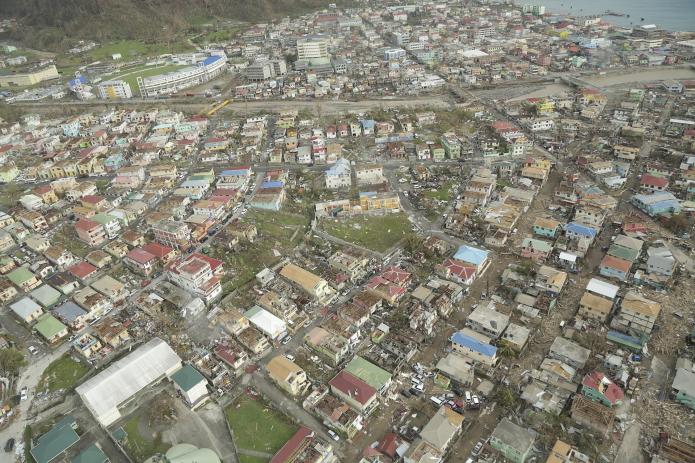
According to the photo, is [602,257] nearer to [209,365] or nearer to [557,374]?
[557,374]

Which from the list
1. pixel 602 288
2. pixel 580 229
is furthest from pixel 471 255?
pixel 580 229

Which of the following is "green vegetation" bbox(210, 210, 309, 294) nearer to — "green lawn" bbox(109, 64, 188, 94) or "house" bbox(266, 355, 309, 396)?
"house" bbox(266, 355, 309, 396)

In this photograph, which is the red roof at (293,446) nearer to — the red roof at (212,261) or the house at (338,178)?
the red roof at (212,261)

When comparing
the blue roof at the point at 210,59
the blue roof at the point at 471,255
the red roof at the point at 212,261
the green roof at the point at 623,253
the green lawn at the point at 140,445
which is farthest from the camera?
the blue roof at the point at 210,59

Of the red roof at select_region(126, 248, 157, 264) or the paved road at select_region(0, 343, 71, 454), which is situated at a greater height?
the red roof at select_region(126, 248, 157, 264)

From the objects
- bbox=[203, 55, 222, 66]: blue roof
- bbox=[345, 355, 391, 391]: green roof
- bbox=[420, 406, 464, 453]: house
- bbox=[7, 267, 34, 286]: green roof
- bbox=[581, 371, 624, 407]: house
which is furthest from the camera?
bbox=[203, 55, 222, 66]: blue roof

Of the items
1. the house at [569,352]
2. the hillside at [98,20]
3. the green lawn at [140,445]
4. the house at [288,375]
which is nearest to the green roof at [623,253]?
the house at [569,352]

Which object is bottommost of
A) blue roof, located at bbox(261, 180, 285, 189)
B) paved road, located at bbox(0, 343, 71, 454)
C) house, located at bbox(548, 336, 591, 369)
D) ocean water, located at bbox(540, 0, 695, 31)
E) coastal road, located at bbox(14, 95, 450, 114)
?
ocean water, located at bbox(540, 0, 695, 31)

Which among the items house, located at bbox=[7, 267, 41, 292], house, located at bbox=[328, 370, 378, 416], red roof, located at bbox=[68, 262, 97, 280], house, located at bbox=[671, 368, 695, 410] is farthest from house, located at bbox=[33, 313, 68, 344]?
house, located at bbox=[671, 368, 695, 410]
